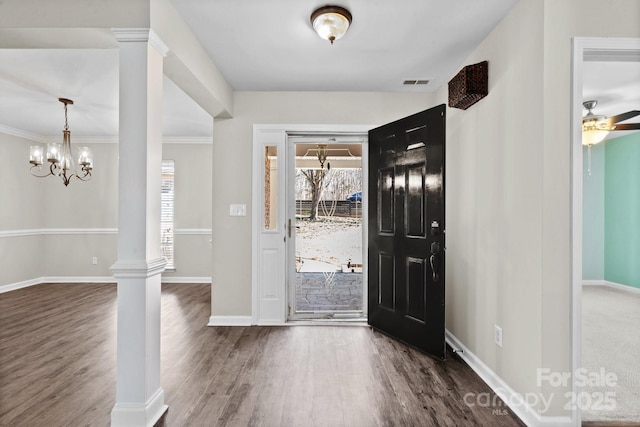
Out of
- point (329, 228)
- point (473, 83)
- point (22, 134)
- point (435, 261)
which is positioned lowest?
point (435, 261)

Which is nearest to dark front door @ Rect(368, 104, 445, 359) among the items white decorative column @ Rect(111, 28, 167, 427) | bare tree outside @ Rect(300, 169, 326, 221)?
bare tree outside @ Rect(300, 169, 326, 221)

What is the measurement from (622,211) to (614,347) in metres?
3.55

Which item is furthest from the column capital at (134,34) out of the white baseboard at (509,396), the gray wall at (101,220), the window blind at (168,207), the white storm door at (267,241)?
the window blind at (168,207)

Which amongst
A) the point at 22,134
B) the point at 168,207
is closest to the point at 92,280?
the point at 168,207

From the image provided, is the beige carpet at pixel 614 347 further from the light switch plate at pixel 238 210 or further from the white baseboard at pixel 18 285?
the white baseboard at pixel 18 285

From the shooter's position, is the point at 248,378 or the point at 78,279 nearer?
the point at 248,378

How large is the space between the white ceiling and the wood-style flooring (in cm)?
250

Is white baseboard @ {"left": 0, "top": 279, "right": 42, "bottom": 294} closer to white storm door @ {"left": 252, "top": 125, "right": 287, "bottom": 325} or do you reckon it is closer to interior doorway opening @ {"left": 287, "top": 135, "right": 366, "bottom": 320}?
white storm door @ {"left": 252, "top": 125, "right": 287, "bottom": 325}

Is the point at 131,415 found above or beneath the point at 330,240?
beneath

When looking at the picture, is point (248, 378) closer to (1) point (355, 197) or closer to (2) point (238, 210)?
(2) point (238, 210)

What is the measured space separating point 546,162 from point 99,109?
4.93 m

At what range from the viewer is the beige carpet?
2.16 metres

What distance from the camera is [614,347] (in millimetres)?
3223

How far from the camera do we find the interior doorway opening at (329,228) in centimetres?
412
